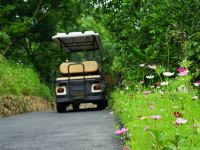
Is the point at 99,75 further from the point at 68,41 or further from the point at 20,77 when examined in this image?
the point at 20,77

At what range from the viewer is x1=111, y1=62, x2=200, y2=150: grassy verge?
3650mm

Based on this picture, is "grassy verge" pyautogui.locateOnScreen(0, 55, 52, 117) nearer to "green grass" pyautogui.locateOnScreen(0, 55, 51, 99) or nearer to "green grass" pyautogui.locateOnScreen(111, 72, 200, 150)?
"green grass" pyautogui.locateOnScreen(0, 55, 51, 99)

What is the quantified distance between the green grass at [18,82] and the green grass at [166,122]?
961 cm

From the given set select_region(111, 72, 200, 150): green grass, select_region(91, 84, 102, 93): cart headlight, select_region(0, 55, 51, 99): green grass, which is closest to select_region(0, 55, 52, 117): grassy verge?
select_region(0, 55, 51, 99): green grass

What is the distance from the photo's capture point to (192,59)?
239 inches

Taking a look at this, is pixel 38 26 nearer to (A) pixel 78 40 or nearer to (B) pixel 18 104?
(A) pixel 78 40

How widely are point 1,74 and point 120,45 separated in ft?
21.4

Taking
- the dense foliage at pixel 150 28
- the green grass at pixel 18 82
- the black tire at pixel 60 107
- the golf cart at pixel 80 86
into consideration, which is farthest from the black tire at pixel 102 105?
the green grass at pixel 18 82

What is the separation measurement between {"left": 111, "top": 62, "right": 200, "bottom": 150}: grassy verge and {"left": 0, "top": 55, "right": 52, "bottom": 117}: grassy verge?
28.4ft

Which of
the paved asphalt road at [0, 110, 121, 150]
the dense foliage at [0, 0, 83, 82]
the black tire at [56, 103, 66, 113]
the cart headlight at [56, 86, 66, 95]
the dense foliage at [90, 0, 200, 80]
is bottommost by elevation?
the paved asphalt road at [0, 110, 121, 150]

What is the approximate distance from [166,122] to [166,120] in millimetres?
232

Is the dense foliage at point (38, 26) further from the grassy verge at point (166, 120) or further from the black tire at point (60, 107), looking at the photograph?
the grassy verge at point (166, 120)

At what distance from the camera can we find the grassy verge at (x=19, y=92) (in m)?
17.0

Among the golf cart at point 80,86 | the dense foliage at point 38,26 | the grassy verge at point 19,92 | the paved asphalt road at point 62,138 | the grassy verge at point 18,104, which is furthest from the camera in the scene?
the dense foliage at point 38,26
